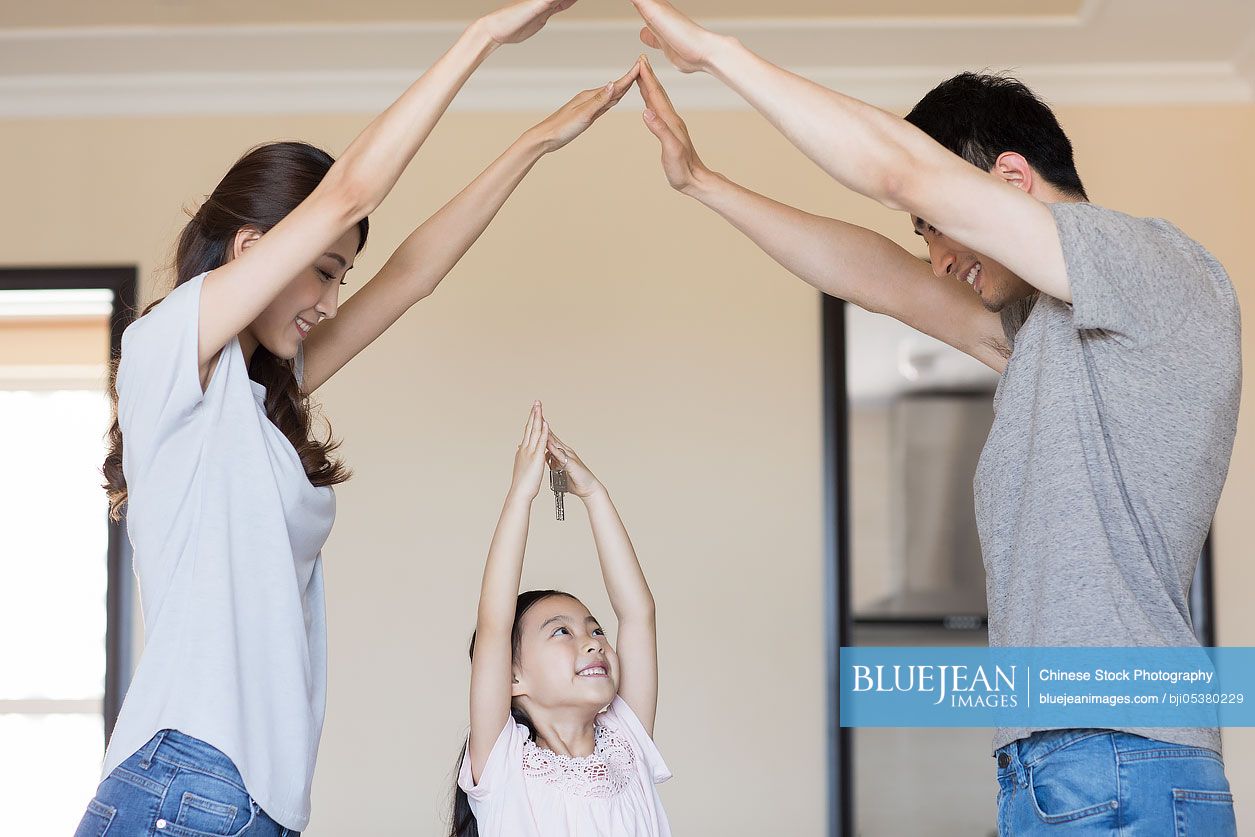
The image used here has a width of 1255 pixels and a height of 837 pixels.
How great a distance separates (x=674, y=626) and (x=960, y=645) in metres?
1.43

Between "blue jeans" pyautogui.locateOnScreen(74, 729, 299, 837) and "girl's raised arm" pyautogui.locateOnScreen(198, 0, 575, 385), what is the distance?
1.34ft

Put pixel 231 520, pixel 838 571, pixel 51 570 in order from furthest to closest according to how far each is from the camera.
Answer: pixel 51 570
pixel 838 571
pixel 231 520

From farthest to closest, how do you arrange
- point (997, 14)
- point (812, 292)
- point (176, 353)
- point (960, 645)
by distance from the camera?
point (960, 645)
point (812, 292)
point (997, 14)
point (176, 353)

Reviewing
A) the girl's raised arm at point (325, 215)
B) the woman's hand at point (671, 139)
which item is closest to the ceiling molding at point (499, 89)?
the woman's hand at point (671, 139)

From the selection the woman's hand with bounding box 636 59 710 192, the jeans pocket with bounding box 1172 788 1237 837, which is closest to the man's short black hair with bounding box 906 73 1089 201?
the woman's hand with bounding box 636 59 710 192

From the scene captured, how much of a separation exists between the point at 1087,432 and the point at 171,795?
100 cm

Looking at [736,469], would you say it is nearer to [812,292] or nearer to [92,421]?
[812,292]

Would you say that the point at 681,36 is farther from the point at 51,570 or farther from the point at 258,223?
the point at 51,570

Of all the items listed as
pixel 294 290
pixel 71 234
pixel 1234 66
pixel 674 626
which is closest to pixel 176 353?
pixel 294 290

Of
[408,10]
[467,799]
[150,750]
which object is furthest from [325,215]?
[408,10]

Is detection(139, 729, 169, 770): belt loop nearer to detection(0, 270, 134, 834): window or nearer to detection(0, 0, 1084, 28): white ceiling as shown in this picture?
detection(0, 0, 1084, 28): white ceiling

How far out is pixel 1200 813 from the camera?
1151mm

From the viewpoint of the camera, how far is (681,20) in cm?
138

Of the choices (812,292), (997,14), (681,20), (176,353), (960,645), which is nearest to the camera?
(176,353)
